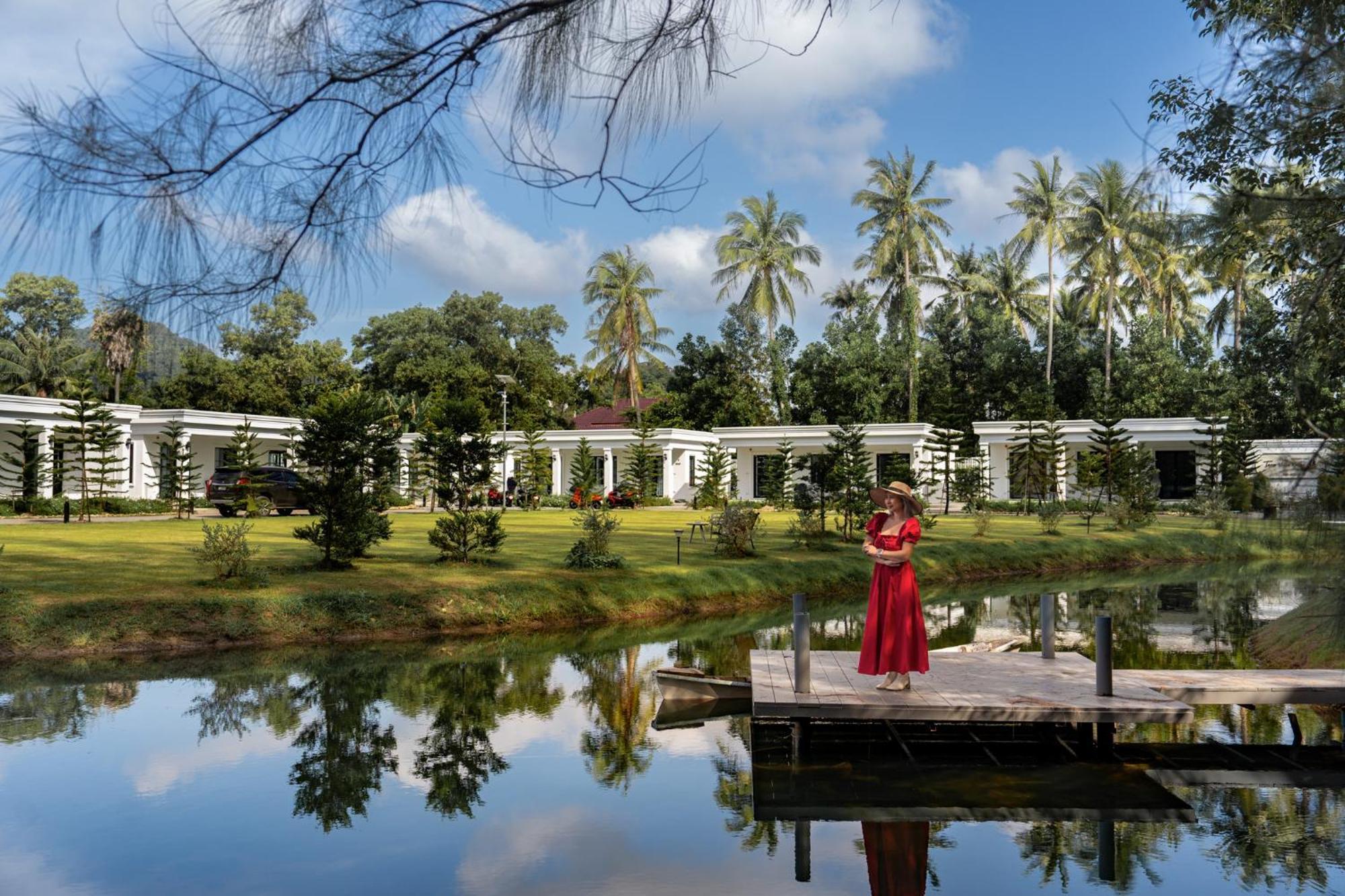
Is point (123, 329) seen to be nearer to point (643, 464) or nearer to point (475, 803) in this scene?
point (475, 803)

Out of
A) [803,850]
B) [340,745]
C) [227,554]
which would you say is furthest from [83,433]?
[803,850]

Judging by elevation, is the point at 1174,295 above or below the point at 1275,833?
above

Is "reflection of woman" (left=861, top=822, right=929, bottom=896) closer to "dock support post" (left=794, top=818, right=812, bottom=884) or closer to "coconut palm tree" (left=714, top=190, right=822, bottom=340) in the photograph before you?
"dock support post" (left=794, top=818, right=812, bottom=884)

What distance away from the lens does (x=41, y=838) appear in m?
6.25

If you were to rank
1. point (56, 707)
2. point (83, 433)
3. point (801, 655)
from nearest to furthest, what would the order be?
1. point (801, 655)
2. point (56, 707)
3. point (83, 433)

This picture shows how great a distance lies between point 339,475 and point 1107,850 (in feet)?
39.5

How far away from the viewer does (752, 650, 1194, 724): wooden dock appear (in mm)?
7578

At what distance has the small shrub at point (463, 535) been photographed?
1669 cm

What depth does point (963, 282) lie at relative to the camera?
46594 mm

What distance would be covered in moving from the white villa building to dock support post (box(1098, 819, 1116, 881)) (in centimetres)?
2611

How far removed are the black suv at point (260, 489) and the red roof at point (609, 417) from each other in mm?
17493

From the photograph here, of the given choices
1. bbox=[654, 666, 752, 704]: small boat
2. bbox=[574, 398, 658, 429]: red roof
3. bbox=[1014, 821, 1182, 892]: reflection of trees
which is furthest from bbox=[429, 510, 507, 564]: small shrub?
bbox=[574, 398, 658, 429]: red roof

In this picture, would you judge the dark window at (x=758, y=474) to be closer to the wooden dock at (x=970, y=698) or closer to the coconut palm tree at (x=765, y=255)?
the coconut palm tree at (x=765, y=255)

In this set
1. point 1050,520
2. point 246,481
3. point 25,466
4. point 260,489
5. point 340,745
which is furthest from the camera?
point 260,489
